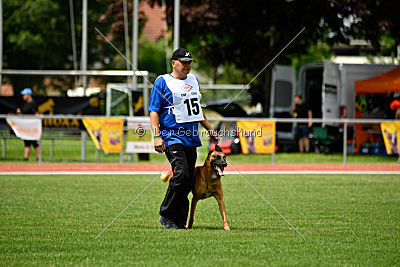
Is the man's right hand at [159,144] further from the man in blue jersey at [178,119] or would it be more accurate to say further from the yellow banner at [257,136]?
the yellow banner at [257,136]

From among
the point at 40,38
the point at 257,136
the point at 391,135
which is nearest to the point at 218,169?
the point at 257,136

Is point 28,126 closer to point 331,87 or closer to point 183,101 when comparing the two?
point 331,87

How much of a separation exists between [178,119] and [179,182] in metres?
0.72

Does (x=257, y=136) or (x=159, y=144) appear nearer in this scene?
(x=159, y=144)

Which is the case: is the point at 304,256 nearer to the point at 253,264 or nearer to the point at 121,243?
the point at 253,264

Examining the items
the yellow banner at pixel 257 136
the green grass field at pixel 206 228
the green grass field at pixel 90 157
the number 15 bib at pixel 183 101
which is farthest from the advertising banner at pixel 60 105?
the number 15 bib at pixel 183 101

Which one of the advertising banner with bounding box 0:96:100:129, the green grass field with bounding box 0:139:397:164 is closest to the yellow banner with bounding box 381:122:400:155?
the green grass field with bounding box 0:139:397:164

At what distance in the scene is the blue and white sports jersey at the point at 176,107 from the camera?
824 centimetres

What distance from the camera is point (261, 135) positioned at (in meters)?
19.7

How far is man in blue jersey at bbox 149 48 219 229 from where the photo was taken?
324 inches

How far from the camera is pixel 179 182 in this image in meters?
8.27

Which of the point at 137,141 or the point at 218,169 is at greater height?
the point at 218,169

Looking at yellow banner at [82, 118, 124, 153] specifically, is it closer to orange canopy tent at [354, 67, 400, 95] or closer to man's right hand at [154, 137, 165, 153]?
orange canopy tent at [354, 67, 400, 95]

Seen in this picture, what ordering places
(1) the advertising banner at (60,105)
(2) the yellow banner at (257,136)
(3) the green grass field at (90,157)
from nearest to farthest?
(2) the yellow banner at (257,136) → (3) the green grass field at (90,157) → (1) the advertising banner at (60,105)
